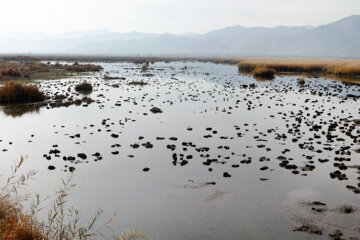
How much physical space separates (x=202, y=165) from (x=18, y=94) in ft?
96.6

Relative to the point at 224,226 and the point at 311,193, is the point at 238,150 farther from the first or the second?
the point at 224,226

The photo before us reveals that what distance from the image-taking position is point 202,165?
17.2 metres

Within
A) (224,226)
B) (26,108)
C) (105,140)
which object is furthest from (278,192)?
(26,108)

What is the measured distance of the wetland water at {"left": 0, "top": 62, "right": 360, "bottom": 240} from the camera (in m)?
11.6

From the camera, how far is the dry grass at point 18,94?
3584 centimetres

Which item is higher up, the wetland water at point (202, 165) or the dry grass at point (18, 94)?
the dry grass at point (18, 94)

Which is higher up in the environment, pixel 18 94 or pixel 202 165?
pixel 18 94

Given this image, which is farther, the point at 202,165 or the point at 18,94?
the point at 18,94

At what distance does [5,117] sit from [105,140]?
14.2 meters

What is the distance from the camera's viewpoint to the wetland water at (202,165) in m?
11.6

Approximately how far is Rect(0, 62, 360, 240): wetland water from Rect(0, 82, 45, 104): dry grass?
458 centimetres

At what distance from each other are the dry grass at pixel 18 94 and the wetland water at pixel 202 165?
4.58 metres

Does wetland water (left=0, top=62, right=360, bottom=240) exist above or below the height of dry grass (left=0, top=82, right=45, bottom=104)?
below

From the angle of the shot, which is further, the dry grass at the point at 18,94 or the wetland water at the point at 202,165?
the dry grass at the point at 18,94
